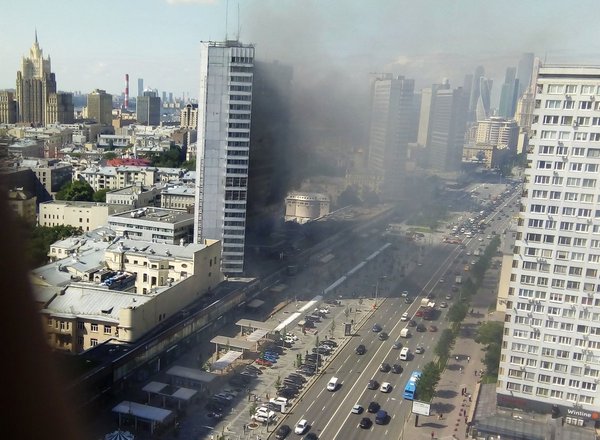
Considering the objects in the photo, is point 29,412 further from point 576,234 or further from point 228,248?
point 228,248

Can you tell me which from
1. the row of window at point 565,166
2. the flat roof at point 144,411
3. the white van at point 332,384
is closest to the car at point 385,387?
the white van at point 332,384

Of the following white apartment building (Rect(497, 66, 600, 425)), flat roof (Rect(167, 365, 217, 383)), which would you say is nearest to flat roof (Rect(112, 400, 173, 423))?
flat roof (Rect(167, 365, 217, 383))

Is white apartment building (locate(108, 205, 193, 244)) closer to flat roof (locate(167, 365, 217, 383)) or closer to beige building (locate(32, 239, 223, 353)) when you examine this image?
beige building (locate(32, 239, 223, 353))

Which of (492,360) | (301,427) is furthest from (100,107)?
(301,427)

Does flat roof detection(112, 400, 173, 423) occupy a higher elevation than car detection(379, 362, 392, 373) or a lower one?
higher

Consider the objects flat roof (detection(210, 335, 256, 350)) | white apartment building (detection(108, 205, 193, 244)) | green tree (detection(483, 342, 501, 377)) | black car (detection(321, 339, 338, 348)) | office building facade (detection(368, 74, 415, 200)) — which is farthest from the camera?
office building facade (detection(368, 74, 415, 200))
